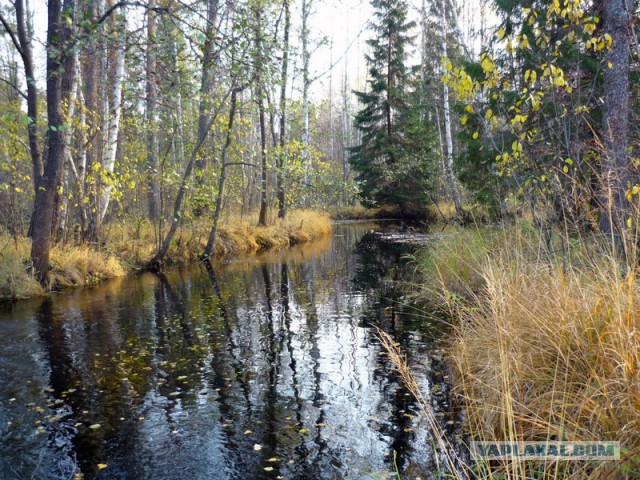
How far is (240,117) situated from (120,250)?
5.11m

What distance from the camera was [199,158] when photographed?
15.2 metres

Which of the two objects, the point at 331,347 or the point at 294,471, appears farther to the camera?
the point at 331,347

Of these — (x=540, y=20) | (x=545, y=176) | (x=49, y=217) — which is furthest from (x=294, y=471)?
(x=540, y=20)

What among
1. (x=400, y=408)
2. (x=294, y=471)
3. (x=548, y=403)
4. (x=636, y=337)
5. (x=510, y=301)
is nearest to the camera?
(x=636, y=337)

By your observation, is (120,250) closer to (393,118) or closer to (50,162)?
(50,162)

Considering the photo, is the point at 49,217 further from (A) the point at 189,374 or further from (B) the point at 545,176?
(B) the point at 545,176

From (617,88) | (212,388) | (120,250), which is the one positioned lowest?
(212,388)

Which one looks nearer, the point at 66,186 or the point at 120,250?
the point at 66,186

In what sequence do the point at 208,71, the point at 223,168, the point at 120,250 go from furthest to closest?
the point at 223,168
the point at 120,250
the point at 208,71

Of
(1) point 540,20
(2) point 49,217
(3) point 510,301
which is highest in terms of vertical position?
(1) point 540,20

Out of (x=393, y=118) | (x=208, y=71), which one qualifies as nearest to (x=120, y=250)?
(x=208, y=71)

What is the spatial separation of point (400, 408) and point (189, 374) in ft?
7.72

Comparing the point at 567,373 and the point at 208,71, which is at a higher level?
the point at 208,71

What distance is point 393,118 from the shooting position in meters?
29.3
